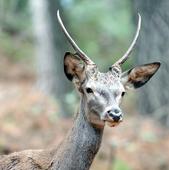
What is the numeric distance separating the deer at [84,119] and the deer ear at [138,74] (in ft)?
0.51

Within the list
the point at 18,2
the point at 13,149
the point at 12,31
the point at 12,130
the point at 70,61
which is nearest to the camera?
the point at 70,61

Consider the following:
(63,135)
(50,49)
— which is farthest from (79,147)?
(50,49)

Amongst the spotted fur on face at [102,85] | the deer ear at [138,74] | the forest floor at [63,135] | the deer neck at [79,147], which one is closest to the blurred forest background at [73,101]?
the forest floor at [63,135]

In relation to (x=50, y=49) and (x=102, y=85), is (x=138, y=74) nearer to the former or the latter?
(x=102, y=85)

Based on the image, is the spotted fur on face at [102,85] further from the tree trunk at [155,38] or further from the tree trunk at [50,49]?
the tree trunk at [50,49]

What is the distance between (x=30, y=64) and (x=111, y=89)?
54.4 feet

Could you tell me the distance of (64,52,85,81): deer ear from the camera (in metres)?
7.38

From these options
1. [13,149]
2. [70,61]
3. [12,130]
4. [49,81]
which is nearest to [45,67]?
[49,81]

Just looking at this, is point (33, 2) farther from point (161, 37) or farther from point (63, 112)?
point (161, 37)

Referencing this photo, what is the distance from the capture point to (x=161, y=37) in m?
9.37

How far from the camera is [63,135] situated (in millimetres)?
12367

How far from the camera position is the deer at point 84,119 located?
22.7 ft

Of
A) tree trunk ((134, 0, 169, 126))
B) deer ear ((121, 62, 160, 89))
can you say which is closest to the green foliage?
tree trunk ((134, 0, 169, 126))

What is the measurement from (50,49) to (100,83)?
359 inches
